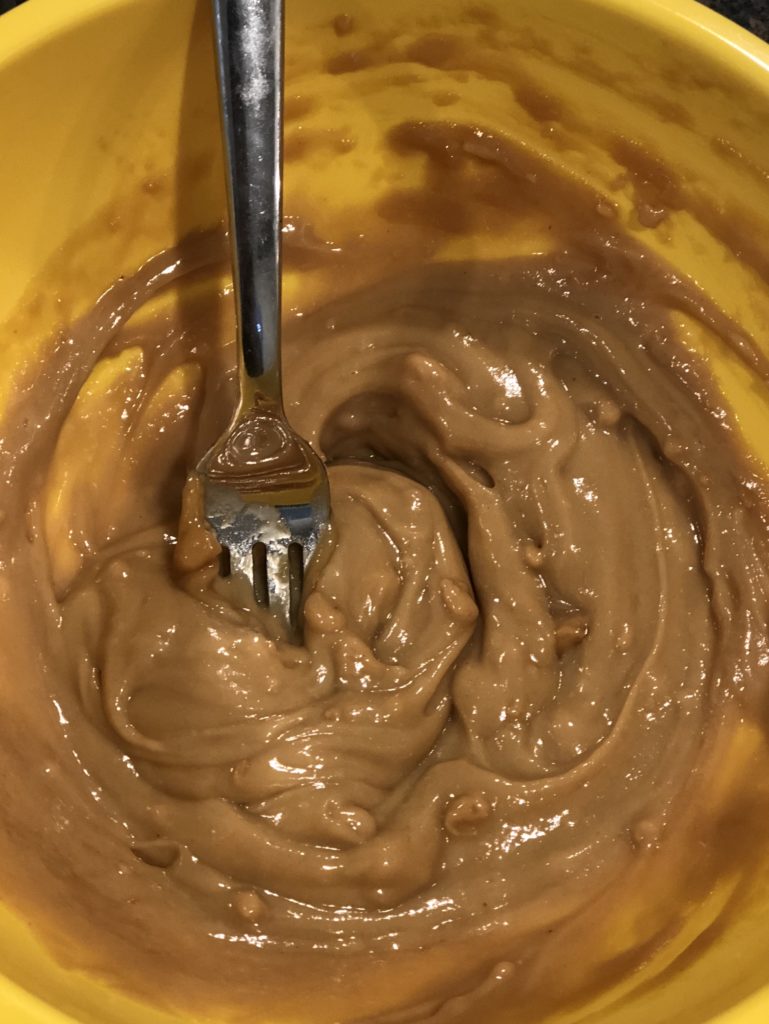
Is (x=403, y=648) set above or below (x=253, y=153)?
Result: below

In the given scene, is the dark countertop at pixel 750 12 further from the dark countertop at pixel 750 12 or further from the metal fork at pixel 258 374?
the metal fork at pixel 258 374

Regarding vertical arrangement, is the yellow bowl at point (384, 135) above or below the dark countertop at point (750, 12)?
below

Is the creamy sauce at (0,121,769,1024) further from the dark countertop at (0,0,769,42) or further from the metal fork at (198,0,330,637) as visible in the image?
the dark countertop at (0,0,769,42)

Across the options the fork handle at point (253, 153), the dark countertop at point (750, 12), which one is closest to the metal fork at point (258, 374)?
the fork handle at point (253, 153)

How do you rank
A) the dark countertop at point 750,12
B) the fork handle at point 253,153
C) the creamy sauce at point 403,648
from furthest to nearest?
the dark countertop at point 750,12, the creamy sauce at point 403,648, the fork handle at point 253,153

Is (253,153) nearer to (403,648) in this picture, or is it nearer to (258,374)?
(258,374)

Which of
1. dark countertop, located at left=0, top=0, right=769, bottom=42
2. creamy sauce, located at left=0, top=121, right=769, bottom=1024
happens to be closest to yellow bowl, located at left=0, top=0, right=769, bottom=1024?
creamy sauce, located at left=0, top=121, right=769, bottom=1024

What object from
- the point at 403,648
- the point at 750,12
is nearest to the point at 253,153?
the point at 403,648
